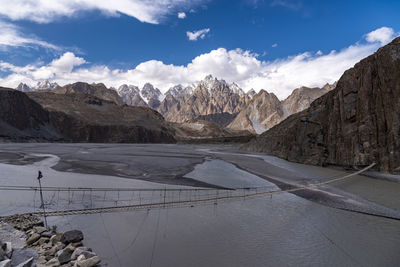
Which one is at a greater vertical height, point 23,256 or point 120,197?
point 23,256

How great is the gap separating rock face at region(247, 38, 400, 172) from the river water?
18126 mm

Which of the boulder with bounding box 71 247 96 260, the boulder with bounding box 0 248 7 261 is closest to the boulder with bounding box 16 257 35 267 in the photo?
the boulder with bounding box 0 248 7 261

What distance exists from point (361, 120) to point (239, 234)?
37109 millimetres

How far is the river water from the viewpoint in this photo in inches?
428

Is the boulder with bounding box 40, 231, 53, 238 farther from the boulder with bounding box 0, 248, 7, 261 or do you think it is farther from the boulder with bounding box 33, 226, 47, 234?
the boulder with bounding box 0, 248, 7, 261

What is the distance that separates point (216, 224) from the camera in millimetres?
15078

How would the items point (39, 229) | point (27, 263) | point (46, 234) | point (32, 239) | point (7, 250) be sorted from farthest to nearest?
1. point (39, 229)
2. point (46, 234)
3. point (32, 239)
4. point (7, 250)
5. point (27, 263)

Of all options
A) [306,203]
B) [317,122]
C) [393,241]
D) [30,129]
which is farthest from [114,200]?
[30,129]

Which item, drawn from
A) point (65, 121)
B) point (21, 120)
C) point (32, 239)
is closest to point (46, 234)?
point (32, 239)

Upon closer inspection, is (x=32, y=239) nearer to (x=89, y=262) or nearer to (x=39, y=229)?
(x=39, y=229)

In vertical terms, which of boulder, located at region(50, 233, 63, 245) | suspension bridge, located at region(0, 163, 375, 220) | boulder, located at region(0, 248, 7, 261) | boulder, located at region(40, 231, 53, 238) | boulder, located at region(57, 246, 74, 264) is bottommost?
suspension bridge, located at region(0, 163, 375, 220)

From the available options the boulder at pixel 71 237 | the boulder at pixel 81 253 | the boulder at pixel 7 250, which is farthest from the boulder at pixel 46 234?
the boulder at pixel 81 253

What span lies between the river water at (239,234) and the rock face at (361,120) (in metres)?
18.1

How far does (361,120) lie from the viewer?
39.2 meters
